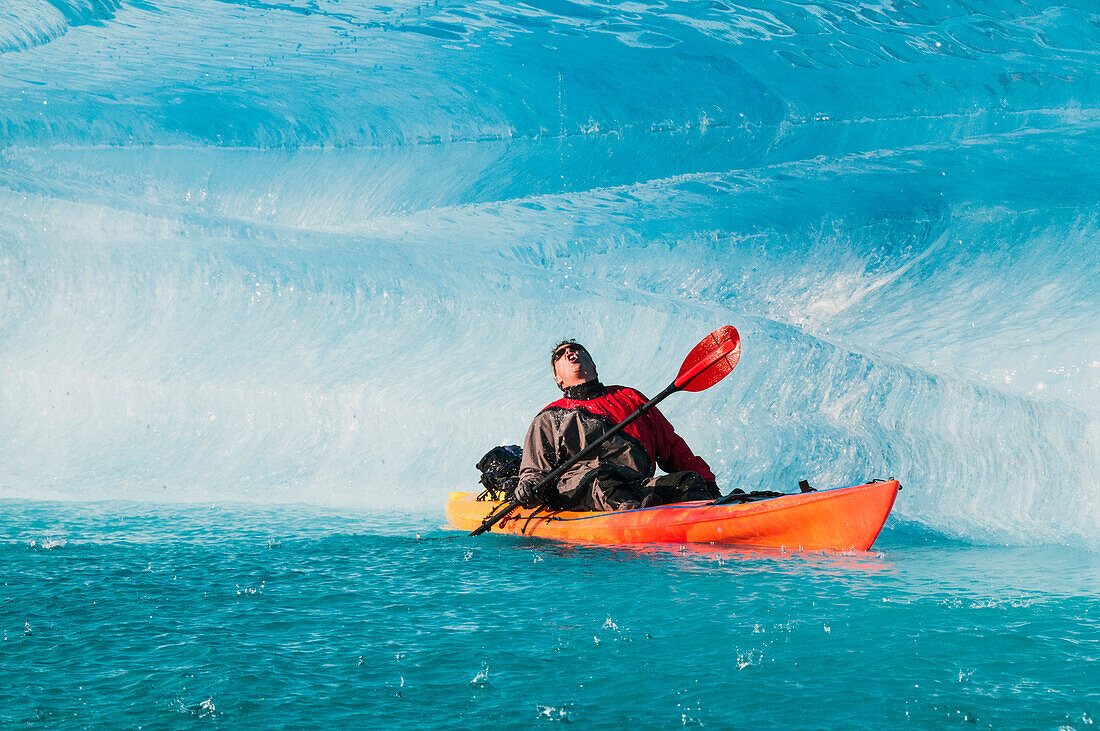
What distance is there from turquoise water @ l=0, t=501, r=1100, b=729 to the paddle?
0.41 m

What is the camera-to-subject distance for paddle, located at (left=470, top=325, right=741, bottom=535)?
5082 millimetres

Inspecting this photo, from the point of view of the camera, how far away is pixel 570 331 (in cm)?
857

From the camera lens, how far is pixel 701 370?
5.21m

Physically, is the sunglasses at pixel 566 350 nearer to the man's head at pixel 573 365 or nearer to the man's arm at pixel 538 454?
the man's head at pixel 573 365

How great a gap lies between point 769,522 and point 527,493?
1.23 metres

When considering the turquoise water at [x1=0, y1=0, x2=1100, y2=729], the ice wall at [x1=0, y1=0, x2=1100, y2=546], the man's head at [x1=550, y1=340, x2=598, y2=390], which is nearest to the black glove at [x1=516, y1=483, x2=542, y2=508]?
the turquoise water at [x1=0, y1=0, x2=1100, y2=729]

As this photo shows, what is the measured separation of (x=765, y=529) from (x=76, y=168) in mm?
7395

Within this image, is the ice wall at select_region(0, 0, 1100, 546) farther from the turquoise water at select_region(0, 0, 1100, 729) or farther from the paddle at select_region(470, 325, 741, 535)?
the paddle at select_region(470, 325, 741, 535)

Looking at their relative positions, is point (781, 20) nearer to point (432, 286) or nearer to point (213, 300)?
point (432, 286)

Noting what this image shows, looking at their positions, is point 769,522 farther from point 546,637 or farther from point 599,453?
point 546,637

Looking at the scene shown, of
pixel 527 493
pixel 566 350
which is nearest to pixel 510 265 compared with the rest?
pixel 566 350

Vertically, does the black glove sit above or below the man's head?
below

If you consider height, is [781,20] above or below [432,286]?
above

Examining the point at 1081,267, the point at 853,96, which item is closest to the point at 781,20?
the point at 853,96
